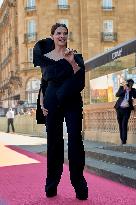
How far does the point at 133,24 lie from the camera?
53500 millimetres

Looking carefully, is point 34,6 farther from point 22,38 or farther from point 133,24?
point 133,24

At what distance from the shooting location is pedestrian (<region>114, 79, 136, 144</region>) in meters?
11.9

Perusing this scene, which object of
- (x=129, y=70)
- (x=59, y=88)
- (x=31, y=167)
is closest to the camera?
(x=59, y=88)

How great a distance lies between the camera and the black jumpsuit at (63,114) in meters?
5.27

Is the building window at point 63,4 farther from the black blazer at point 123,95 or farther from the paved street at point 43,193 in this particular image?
the paved street at point 43,193

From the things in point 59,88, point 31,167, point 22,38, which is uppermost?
point 22,38

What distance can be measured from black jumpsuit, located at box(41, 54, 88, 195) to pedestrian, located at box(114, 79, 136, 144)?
261 inches

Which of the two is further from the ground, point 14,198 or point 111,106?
point 111,106

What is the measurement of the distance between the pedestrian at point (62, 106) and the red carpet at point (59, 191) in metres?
0.20

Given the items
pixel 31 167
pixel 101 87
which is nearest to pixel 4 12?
pixel 101 87

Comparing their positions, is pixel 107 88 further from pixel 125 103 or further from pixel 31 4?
pixel 31 4

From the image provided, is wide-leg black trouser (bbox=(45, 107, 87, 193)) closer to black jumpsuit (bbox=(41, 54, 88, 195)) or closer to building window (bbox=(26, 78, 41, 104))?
black jumpsuit (bbox=(41, 54, 88, 195))

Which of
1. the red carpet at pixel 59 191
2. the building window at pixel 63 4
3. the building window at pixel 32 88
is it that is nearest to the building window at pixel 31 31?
the building window at pixel 63 4

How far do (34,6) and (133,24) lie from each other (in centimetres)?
1112
